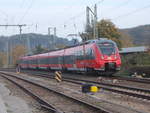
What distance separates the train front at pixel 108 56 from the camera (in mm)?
30062

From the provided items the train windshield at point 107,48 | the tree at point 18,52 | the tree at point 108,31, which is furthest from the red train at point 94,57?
the tree at point 18,52

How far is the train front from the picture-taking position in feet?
98.6

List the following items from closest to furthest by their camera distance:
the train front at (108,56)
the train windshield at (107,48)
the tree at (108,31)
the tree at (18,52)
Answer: the train front at (108,56) → the train windshield at (107,48) → the tree at (108,31) → the tree at (18,52)

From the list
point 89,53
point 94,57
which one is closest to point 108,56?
point 94,57

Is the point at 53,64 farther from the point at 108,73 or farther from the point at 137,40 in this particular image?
the point at 137,40

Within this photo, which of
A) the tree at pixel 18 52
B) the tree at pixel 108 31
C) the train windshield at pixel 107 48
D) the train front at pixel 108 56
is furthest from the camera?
the tree at pixel 18 52

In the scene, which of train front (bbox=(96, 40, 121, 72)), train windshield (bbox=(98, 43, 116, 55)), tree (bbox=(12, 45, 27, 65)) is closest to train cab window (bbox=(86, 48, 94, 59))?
train front (bbox=(96, 40, 121, 72))

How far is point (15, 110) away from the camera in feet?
41.6

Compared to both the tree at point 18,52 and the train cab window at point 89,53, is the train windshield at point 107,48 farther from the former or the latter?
the tree at point 18,52

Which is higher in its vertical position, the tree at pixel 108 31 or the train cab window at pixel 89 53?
the tree at pixel 108 31

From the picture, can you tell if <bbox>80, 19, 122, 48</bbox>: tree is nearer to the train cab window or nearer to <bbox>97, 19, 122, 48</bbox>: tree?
<bbox>97, 19, 122, 48</bbox>: tree

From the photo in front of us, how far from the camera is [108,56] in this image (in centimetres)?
3053

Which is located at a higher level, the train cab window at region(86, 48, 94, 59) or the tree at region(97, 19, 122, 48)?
the tree at region(97, 19, 122, 48)

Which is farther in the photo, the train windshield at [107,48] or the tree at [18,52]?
the tree at [18,52]
